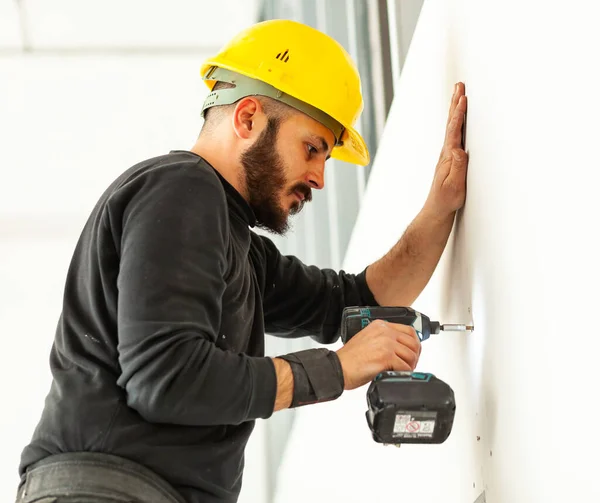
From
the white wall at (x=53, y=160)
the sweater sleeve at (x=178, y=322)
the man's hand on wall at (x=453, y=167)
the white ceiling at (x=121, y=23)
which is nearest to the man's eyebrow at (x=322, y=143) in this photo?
the man's hand on wall at (x=453, y=167)

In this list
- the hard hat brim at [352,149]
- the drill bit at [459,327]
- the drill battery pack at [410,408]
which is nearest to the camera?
the drill battery pack at [410,408]

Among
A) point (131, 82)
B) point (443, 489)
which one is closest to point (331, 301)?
point (443, 489)

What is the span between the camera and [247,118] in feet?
5.78

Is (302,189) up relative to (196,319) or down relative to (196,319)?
up

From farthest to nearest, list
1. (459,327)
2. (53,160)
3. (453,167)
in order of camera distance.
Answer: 1. (53,160)
2. (453,167)
3. (459,327)

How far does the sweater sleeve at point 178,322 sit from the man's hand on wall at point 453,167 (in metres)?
0.53

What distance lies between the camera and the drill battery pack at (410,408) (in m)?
1.36

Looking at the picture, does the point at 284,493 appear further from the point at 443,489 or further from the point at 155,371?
the point at 155,371

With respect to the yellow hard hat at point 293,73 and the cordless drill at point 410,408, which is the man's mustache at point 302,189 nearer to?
the yellow hard hat at point 293,73

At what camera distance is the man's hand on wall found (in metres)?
1.69

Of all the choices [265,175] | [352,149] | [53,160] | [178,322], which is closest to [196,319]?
[178,322]

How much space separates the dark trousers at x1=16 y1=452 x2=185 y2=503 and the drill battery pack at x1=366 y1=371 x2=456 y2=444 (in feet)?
→ 1.32

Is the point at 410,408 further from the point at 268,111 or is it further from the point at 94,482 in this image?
the point at 268,111

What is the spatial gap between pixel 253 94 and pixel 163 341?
Result: 66 cm
